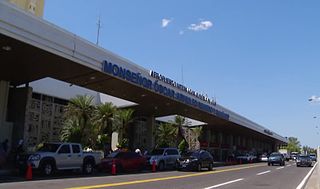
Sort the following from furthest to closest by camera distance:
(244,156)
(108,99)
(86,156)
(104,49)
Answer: (244,156), (108,99), (104,49), (86,156)

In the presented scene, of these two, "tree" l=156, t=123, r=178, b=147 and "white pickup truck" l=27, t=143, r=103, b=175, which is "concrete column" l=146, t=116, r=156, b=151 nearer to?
"tree" l=156, t=123, r=178, b=147

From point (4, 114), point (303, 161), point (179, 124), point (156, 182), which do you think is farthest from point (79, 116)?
point (303, 161)

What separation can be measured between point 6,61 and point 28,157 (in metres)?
7.37

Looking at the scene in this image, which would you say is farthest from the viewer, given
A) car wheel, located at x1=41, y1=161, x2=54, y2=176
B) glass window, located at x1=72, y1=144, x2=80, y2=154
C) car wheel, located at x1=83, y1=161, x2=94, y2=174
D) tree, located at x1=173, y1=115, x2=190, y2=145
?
tree, located at x1=173, y1=115, x2=190, y2=145

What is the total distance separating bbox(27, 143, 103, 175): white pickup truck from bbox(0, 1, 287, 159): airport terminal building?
18.2ft

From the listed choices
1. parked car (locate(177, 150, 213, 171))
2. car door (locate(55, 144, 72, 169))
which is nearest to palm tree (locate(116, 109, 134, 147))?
parked car (locate(177, 150, 213, 171))

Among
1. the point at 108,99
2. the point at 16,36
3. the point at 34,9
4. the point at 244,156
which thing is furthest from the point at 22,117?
the point at 34,9

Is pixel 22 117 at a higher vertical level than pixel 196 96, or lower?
lower

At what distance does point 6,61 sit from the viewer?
28.4 m

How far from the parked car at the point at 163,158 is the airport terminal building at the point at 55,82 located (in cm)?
541

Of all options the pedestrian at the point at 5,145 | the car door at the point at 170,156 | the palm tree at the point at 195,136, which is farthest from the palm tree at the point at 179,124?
the pedestrian at the point at 5,145

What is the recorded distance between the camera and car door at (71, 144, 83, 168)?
26.5m

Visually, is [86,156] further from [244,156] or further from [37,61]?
[244,156]

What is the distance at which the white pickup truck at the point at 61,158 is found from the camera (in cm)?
2397
